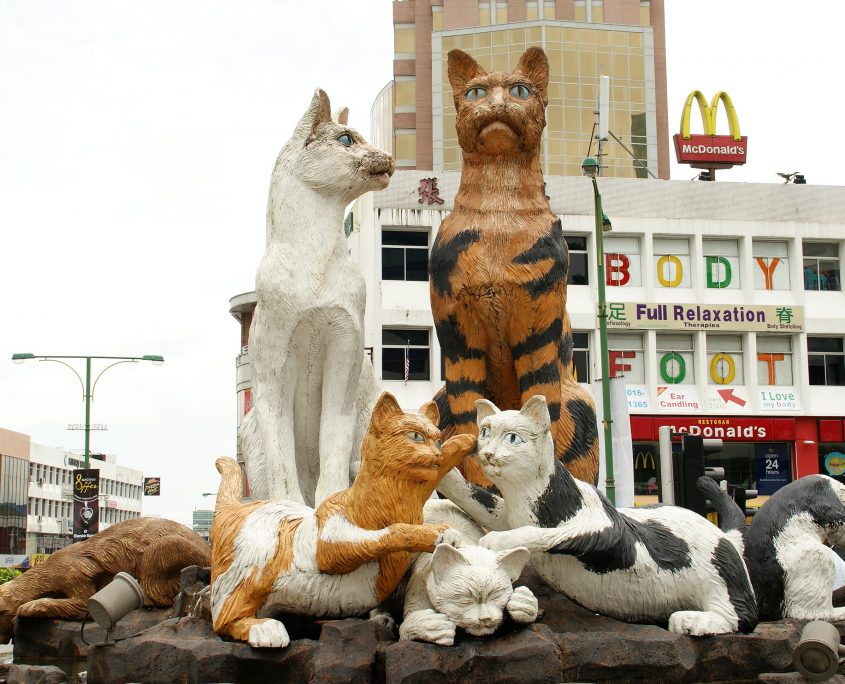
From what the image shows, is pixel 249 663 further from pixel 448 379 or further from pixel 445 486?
pixel 448 379

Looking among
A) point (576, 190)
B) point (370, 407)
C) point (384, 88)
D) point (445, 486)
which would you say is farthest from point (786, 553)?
point (384, 88)

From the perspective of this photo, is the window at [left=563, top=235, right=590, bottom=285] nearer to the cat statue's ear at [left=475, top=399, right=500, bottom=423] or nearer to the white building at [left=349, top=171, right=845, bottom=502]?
the white building at [left=349, top=171, right=845, bottom=502]

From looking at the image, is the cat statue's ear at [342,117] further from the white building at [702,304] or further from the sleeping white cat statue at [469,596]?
the white building at [702,304]

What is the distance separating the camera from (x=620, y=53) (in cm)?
3922

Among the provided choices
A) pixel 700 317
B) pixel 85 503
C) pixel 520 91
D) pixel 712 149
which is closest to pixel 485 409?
pixel 520 91

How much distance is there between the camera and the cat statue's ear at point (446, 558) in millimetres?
4609

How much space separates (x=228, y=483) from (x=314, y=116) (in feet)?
7.97

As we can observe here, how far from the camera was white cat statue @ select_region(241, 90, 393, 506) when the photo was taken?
20.4 feet

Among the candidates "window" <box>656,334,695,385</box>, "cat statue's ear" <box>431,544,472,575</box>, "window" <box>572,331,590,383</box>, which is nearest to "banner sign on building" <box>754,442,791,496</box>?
"window" <box>656,334,695,385</box>

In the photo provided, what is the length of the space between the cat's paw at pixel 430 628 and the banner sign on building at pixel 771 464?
27278mm

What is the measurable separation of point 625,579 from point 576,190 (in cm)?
2588

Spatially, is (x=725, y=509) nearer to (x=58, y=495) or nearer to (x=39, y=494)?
(x=39, y=494)

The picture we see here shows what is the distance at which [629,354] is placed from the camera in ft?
98.4

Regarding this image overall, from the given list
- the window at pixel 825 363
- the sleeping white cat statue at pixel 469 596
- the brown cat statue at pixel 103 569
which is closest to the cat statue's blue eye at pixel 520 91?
the sleeping white cat statue at pixel 469 596
